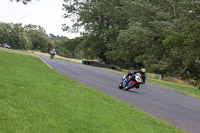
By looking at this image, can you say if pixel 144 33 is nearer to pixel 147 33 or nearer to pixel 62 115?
pixel 147 33

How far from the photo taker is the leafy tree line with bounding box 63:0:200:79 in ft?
102

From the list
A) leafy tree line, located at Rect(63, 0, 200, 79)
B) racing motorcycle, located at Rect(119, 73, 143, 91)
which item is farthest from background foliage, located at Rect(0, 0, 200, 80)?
racing motorcycle, located at Rect(119, 73, 143, 91)

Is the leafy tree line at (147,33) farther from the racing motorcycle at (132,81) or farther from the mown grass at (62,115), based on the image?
the mown grass at (62,115)

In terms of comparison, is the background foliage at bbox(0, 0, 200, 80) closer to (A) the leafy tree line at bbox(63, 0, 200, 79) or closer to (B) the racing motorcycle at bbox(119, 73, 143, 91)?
(A) the leafy tree line at bbox(63, 0, 200, 79)

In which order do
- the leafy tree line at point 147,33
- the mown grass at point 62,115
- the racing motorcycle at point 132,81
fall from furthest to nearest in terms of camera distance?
the leafy tree line at point 147,33
the racing motorcycle at point 132,81
the mown grass at point 62,115

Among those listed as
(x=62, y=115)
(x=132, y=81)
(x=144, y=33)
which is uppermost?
(x=144, y=33)

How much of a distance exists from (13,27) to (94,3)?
61718 mm

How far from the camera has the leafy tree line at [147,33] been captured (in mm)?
30938

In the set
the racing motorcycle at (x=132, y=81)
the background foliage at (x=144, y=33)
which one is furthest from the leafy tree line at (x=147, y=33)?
the racing motorcycle at (x=132, y=81)

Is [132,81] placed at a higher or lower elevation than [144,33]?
lower

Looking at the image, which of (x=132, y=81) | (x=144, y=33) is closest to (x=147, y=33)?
(x=144, y=33)

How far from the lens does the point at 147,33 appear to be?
133 feet

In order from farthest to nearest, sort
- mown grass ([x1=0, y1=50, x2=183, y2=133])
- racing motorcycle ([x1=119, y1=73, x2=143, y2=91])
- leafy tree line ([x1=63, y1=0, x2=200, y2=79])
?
leafy tree line ([x1=63, y1=0, x2=200, y2=79]) < racing motorcycle ([x1=119, y1=73, x2=143, y2=91]) < mown grass ([x1=0, y1=50, x2=183, y2=133])

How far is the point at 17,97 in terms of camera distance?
25.8 feet
